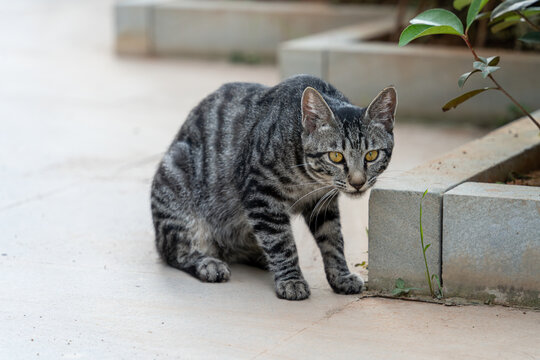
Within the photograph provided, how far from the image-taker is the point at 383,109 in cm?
443

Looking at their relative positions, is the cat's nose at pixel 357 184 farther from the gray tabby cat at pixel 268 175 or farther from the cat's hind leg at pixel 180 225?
the cat's hind leg at pixel 180 225

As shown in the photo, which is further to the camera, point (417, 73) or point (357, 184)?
point (417, 73)

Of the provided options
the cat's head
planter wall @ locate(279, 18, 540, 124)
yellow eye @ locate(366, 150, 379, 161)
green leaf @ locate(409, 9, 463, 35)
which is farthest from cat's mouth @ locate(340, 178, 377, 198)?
planter wall @ locate(279, 18, 540, 124)

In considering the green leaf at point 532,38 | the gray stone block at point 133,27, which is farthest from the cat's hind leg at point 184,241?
the gray stone block at point 133,27

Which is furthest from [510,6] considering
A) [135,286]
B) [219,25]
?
[219,25]

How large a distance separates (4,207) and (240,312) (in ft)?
8.10

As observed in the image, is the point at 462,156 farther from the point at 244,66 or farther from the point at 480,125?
the point at 244,66

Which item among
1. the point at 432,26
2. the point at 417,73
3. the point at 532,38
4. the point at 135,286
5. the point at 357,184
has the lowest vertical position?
the point at 135,286

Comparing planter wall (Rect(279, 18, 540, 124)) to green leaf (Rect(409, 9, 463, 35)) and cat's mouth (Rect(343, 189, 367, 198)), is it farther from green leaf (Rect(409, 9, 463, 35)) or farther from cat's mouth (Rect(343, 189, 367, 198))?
cat's mouth (Rect(343, 189, 367, 198))

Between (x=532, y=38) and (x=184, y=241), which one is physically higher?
(x=532, y=38)

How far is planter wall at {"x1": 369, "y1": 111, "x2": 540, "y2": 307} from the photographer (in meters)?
4.21

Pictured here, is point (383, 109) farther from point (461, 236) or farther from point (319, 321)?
point (319, 321)


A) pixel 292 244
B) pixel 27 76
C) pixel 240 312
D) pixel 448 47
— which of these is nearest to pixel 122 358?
pixel 240 312

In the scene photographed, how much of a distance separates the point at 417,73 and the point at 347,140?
460cm
